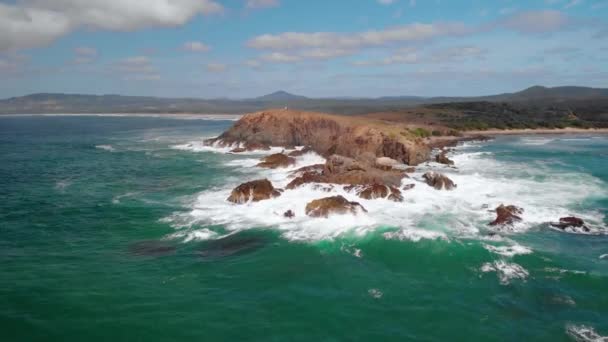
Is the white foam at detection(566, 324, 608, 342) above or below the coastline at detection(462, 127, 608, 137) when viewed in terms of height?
below

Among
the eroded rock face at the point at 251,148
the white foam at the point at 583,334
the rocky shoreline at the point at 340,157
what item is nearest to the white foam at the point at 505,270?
the white foam at the point at 583,334

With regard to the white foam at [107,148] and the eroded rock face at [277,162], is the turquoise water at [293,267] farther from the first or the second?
the white foam at [107,148]

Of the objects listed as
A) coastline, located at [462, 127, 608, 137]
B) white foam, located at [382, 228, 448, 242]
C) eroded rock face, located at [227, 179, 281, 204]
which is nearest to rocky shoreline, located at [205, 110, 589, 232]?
eroded rock face, located at [227, 179, 281, 204]

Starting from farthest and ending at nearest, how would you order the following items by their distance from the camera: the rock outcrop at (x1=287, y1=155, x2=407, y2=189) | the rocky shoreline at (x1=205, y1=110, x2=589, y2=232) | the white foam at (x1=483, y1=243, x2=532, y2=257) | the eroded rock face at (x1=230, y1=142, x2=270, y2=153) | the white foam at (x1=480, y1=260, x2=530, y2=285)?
the eroded rock face at (x1=230, y1=142, x2=270, y2=153), the rock outcrop at (x1=287, y1=155, x2=407, y2=189), the rocky shoreline at (x1=205, y1=110, x2=589, y2=232), the white foam at (x1=483, y1=243, x2=532, y2=257), the white foam at (x1=480, y1=260, x2=530, y2=285)

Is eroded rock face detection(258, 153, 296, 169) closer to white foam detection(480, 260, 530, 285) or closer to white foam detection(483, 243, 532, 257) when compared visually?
white foam detection(483, 243, 532, 257)

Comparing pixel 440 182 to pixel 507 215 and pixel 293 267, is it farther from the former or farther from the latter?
pixel 293 267
